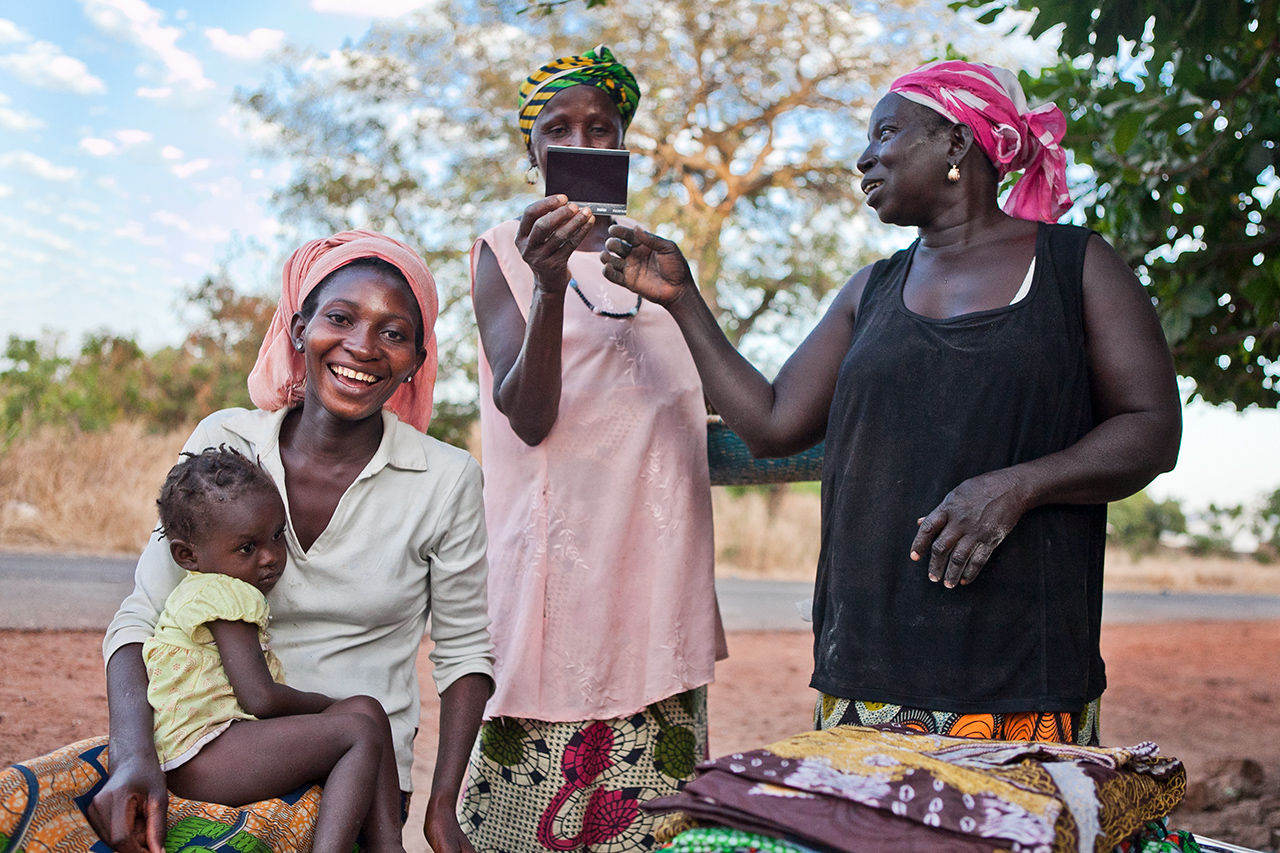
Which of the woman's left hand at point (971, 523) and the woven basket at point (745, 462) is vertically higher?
the woven basket at point (745, 462)

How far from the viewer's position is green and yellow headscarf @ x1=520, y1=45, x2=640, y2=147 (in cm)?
263

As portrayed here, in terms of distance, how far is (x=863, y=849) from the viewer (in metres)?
1.37

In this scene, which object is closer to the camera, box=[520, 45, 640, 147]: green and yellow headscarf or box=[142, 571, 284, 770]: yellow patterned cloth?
box=[142, 571, 284, 770]: yellow patterned cloth

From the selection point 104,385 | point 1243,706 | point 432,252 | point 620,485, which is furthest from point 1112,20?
point 432,252

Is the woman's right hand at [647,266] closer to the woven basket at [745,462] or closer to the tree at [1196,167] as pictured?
the woven basket at [745,462]

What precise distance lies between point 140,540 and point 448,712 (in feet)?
26.0

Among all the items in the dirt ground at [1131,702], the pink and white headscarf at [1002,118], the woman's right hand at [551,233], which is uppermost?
the pink and white headscarf at [1002,118]

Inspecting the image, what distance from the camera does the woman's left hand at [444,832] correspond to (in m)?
2.03

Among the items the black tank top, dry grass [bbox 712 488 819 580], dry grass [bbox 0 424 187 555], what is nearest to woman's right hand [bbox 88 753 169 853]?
the black tank top

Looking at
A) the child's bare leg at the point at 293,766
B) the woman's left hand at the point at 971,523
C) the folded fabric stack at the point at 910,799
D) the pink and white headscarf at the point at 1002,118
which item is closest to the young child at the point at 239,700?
the child's bare leg at the point at 293,766

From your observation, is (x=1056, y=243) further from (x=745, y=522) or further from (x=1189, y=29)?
(x=745, y=522)

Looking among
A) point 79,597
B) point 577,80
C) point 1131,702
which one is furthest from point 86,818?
point 1131,702

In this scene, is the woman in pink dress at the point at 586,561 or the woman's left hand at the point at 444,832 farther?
the woman in pink dress at the point at 586,561

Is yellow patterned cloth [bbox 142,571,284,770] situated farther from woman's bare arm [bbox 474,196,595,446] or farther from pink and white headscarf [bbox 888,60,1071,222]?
pink and white headscarf [bbox 888,60,1071,222]
